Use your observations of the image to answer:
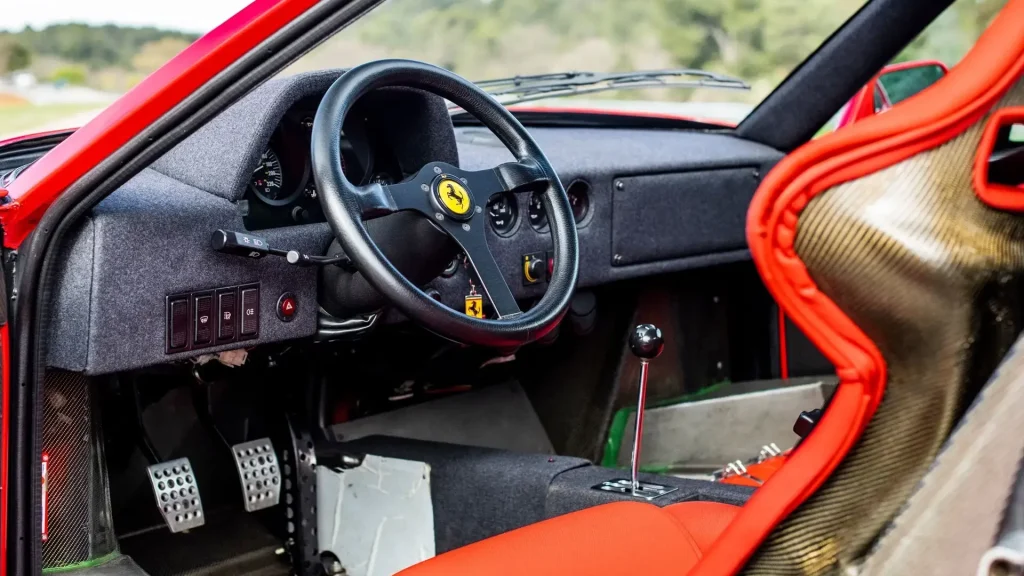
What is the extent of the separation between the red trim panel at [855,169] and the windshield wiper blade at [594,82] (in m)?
1.71

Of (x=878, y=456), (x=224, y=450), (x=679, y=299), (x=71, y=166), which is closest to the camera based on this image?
(x=878, y=456)

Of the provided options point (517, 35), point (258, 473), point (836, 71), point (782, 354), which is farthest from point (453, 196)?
point (517, 35)

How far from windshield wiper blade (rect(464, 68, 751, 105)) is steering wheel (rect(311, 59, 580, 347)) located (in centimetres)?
57

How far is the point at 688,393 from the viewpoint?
321cm

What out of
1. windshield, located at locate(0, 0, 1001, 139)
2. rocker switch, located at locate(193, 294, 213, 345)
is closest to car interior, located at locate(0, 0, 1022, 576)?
rocker switch, located at locate(193, 294, 213, 345)

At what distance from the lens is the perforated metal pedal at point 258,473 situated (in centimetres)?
240

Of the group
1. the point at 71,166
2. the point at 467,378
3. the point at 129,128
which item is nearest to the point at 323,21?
the point at 129,128

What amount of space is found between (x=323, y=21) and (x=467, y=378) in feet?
5.28

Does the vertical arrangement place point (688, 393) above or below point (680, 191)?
below

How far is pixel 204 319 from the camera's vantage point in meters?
1.81

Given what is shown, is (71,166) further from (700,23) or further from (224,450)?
(700,23)

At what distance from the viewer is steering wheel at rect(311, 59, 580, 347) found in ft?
5.42

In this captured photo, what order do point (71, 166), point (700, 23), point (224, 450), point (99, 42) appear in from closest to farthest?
point (71, 166) < point (224, 450) < point (700, 23) < point (99, 42)

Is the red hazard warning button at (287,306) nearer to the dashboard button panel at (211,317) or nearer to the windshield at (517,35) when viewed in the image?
the dashboard button panel at (211,317)
